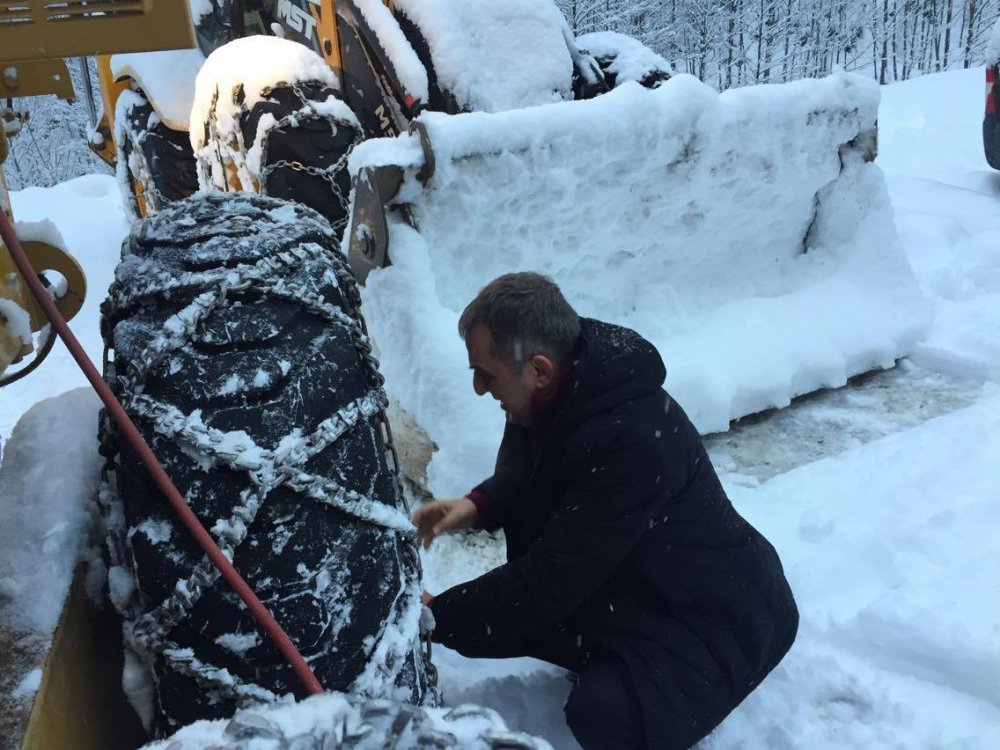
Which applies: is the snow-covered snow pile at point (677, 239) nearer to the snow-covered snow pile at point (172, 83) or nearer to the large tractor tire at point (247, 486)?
the large tractor tire at point (247, 486)

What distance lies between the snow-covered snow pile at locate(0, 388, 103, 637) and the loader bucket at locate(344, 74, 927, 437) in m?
1.29

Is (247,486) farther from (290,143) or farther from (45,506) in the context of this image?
(290,143)

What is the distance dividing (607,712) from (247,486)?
0.98 meters

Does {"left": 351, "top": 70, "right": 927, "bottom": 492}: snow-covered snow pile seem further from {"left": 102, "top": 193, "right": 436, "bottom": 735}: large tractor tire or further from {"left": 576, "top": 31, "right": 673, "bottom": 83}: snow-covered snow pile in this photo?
{"left": 102, "top": 193, "right": 436, "bottom": 735}: large tractor tire

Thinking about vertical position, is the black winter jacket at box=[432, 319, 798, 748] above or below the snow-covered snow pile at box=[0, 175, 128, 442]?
above

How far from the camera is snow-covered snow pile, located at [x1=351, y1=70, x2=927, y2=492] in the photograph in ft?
9.00

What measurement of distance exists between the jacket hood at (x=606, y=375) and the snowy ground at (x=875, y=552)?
776 mm

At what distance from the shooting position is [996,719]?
6.27 feet

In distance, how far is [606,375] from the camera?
1799mm

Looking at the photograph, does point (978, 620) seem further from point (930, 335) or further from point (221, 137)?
point (221, 137)

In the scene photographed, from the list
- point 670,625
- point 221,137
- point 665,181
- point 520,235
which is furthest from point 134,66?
point 670,625

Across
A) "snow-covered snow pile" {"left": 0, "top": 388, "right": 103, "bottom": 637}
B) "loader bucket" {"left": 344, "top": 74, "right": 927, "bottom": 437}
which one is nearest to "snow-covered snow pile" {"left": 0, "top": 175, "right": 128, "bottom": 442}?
"snow-covered snow pile" {"left": 0, "top": 388, "right": 103, "bottom": 637}

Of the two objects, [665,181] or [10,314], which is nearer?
[10,314]

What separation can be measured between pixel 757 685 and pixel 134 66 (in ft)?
13.0
